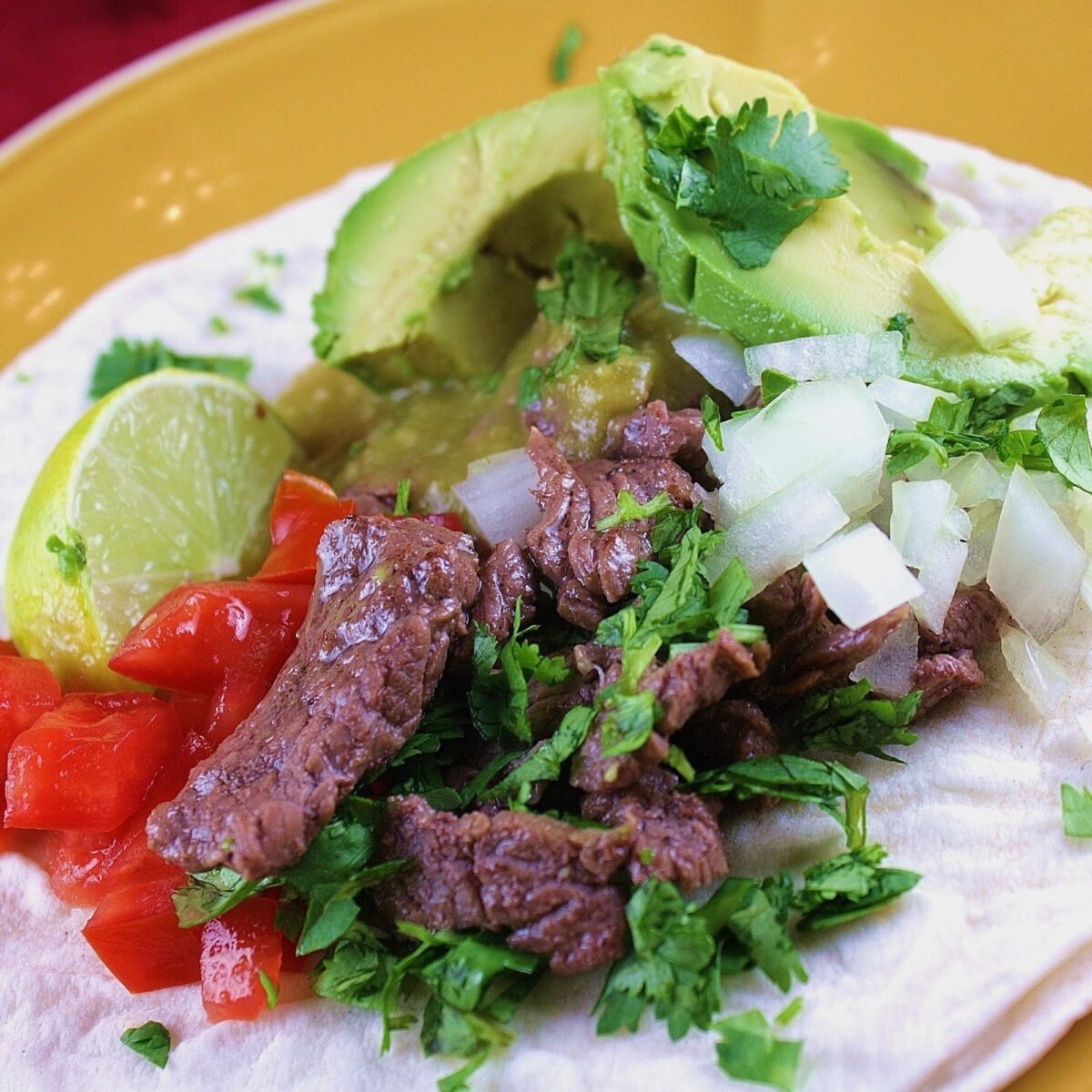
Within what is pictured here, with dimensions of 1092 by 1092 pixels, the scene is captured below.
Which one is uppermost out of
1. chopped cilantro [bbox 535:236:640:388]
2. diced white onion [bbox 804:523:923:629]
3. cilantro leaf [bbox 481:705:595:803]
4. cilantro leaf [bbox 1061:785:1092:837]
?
chopped cilantro [bbox 535:236:640:388]

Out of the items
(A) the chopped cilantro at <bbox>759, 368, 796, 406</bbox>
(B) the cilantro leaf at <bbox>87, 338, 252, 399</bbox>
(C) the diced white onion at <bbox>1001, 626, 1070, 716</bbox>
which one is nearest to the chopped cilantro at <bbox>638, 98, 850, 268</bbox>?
(A) the chopped cilantro at <bbox>759, 368, 796, 406</bbox>

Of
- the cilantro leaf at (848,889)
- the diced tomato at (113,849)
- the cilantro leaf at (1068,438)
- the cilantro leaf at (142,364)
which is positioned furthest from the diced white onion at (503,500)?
the cilantro leaf at (142,364)

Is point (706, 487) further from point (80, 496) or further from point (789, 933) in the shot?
point (80, 496)

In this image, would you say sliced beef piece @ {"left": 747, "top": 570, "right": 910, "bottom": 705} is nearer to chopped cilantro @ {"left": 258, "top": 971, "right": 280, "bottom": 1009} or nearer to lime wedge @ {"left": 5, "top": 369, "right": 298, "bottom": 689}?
chopped cilantro @ {"left": 258, "top": 971, "right": 280, "bottom": 1009}

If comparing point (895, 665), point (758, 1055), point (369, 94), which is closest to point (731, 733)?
point (895, 665)

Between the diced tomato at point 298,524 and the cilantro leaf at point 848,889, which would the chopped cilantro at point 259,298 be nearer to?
the diced tomato at point 298,524
